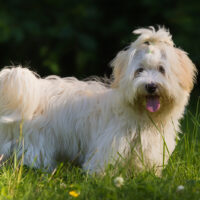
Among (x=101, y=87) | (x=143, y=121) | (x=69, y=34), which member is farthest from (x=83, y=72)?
(x=143, y=121)

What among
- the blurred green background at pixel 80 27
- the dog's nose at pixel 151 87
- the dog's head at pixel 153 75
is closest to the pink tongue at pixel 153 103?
the dog's head at pixel 153 75

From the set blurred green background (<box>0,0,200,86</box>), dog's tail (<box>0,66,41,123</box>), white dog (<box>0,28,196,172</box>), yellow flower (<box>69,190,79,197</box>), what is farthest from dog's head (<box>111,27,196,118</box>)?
blurred green background (<box>0,0,200,86</box>)

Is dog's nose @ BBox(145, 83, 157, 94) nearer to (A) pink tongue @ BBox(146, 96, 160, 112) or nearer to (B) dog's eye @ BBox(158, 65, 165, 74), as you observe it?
(A) pink tongue @ BBox(146, 96, 160, 112)

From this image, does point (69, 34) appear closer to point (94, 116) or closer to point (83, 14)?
point (83, 14)

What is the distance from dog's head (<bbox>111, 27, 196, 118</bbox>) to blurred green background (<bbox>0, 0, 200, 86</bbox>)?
5.52 m

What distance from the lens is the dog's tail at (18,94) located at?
4234 mm

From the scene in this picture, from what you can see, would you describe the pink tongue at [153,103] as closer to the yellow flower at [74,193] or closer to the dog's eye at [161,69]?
the dog's eye at [161,69]

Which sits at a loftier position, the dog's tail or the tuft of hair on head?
the tuft of hair on head

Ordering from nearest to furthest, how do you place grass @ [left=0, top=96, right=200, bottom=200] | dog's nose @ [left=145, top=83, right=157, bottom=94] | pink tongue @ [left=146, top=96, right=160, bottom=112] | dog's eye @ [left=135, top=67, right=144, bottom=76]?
grass @ [left=0, top=96, right=200, bottom=200], dog's nose @ [left=145, top=83, right=157, bottom=94], pink tongue @ [left=146, top=96, right=160, bottom=112], dog's eye @ [left=135, top=67, right=144, bottom=76]

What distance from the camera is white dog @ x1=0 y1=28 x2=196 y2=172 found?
149 inches

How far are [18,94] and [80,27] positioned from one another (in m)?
6.18

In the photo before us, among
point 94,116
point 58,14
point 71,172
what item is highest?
point 58,14

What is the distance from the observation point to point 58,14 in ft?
34.1

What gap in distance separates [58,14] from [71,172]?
6971mm
